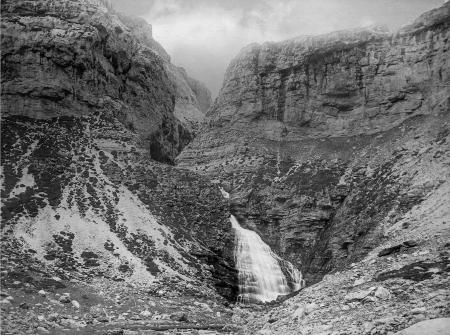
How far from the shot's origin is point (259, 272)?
64.4 metres

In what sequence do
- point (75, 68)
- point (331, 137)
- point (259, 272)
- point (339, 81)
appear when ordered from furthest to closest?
point (339, 81) → point (331, 137) → point (75, 68) → point (259, 272)

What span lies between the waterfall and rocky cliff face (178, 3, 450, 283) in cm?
366

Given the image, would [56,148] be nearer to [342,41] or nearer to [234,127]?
[234,127]

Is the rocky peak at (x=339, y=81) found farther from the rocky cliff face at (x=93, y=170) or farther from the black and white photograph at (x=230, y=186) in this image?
the rocky cliff face at (x=93, y=170)

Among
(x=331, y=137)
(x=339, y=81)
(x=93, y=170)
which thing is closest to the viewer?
(x=93, y=170)

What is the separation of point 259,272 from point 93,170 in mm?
23971

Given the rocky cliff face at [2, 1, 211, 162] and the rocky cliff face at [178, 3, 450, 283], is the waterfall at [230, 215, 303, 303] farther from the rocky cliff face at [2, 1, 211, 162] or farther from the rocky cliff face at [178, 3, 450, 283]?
the rocky cliff face at [2, 1, 211, 162]

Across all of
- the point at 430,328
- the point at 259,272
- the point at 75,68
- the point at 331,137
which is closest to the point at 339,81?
the point at 331,137

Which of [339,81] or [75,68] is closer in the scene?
[75,68]

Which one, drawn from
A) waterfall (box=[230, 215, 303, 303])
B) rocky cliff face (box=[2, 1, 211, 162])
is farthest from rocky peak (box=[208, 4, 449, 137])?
waterfall (box=[230, 215, 303, 303])

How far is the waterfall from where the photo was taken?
6100cm

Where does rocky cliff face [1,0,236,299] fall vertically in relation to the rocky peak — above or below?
below

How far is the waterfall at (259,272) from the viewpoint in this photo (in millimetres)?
61000

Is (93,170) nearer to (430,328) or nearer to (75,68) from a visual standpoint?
(75,68)
